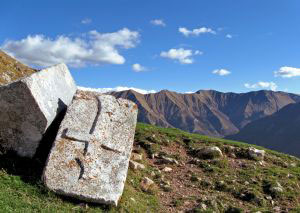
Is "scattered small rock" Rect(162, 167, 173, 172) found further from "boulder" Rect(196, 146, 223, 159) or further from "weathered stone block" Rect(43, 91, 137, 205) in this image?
"weathered stone block" Rect(43, 91, 137, 205)

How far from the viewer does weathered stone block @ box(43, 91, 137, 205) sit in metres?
10.8

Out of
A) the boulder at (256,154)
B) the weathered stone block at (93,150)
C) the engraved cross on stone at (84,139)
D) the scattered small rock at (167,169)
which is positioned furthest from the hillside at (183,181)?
the engraved cross on stone at (84,139)

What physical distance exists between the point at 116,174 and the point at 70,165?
1487 millimetres

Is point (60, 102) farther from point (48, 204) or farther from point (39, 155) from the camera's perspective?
point (48, 204)

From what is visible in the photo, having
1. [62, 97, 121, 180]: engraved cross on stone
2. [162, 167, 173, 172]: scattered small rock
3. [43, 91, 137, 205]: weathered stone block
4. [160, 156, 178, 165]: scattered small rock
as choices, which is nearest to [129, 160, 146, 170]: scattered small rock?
[162, 167, 173, 172]: scattered small rock

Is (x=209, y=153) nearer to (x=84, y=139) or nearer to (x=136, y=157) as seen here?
(x=136, y=157)

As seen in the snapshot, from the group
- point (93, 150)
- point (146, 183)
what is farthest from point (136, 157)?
point (93, 150)

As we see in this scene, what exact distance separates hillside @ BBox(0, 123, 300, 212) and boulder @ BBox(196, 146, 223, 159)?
0.08 metres

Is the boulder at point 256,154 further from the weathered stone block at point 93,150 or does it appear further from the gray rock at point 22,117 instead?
the gray rock at point 22,117

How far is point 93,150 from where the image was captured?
12.2m

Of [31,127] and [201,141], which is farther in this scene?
[201,141]

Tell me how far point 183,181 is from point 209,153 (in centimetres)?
379

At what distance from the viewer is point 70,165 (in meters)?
11.3

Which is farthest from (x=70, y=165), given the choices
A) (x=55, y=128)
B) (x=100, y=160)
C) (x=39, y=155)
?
(x=55, y=128)
